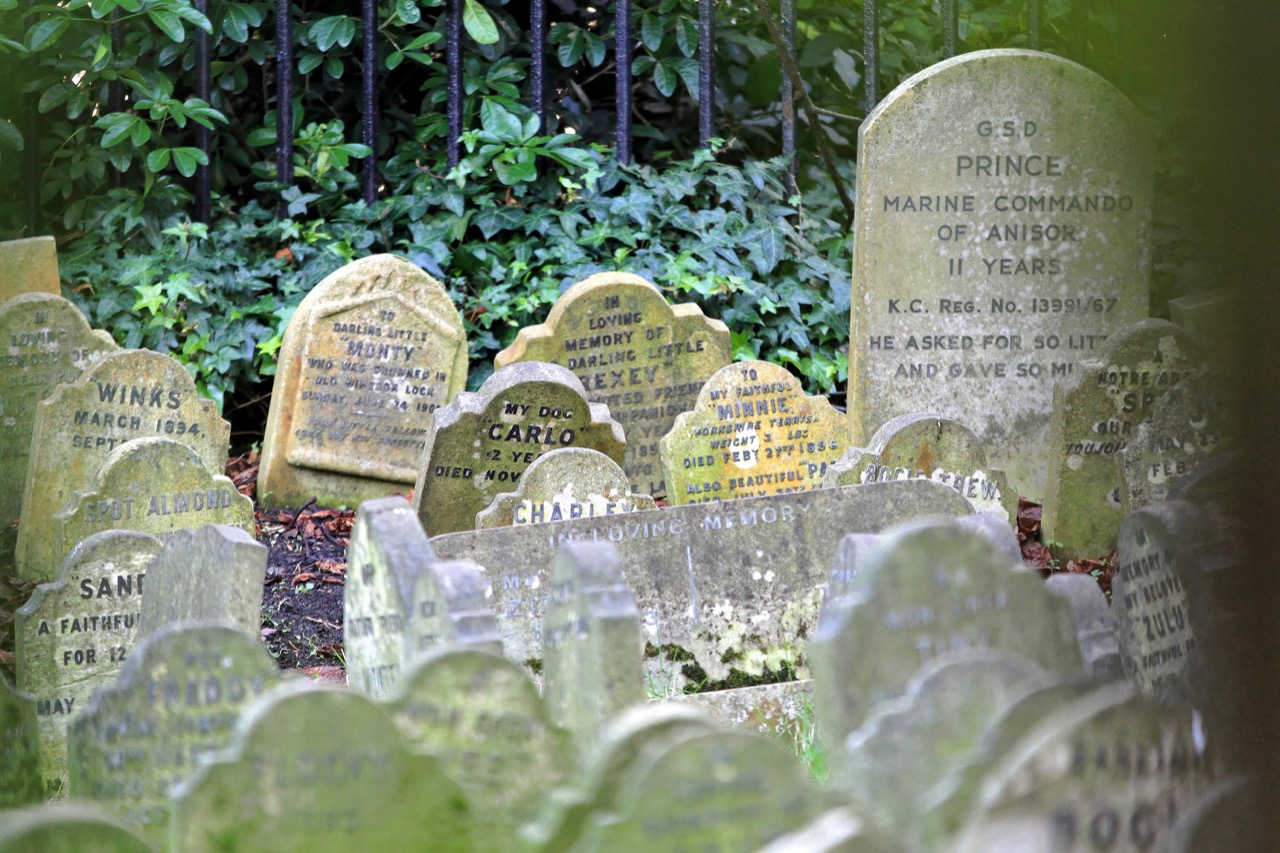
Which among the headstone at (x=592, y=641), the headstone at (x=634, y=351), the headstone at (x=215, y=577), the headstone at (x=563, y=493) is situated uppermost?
the headstone at (x=634, y=351)

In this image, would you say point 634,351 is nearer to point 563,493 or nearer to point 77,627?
point 563,493

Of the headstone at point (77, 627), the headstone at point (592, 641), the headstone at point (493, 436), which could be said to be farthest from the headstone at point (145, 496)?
the headstone at point (592, 641)

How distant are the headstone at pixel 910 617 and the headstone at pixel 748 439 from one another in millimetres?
3131

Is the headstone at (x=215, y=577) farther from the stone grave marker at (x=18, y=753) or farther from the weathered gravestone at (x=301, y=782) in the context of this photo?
the weathered gravestone at (x=301, y=782)

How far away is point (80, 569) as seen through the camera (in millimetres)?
3723

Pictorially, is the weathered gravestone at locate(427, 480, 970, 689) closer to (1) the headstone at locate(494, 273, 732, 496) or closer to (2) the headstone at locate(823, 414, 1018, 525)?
(2) the headstone at locate(823, 414, 1018, 525)

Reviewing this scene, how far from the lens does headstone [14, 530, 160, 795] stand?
373 cm

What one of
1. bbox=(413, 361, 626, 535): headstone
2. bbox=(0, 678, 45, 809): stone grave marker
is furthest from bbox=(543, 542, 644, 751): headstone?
bbox=(413, 361, 626, 535): headstone

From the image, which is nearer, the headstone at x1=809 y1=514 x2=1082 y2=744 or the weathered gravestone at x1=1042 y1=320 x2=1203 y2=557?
the headstone at x1=809 y1=514 x2=1082 y2=744

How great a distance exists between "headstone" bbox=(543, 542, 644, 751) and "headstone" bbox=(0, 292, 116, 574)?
404cm

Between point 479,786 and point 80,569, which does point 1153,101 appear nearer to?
point 80,569

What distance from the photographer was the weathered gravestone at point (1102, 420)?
511cm

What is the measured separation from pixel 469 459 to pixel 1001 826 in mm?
3712

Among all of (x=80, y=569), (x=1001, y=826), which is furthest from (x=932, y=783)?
(x=80, y=569)
